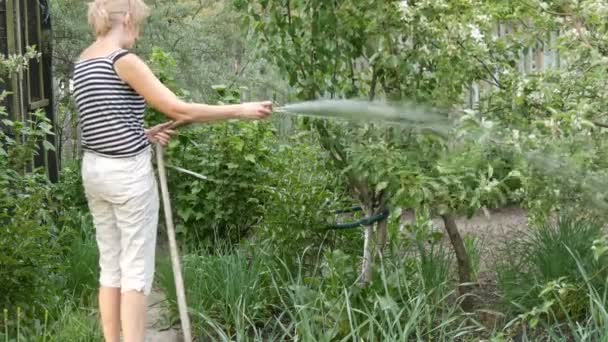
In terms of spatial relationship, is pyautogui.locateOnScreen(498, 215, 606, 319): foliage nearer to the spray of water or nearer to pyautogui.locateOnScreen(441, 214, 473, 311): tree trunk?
pyautogui.locateOnScreen(441, 214, 473, 311): tree trunk

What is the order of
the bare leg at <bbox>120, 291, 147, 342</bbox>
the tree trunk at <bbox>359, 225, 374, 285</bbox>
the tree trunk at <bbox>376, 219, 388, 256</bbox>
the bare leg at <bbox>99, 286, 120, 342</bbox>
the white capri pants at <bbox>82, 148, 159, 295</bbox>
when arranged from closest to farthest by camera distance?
the white capri pants at <bbox>82, 148, 159, 295</bbox>, the bare leg at <bbox>120, 291, 147, 342</bbox>, the bare leg at <bbox>99, 286, 120, 342</bbox>, the tree trunk at <bbox>359, 225, 374, 285</bbox>, the tree trunk at <bbox>376, 219, 388, 256</bbox>

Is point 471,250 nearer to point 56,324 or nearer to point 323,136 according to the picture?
point 323,136

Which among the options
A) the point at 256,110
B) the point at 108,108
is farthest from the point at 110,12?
the point at 256,110

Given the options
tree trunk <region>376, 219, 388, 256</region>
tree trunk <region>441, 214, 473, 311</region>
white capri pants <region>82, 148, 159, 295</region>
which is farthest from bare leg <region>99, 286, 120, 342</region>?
tree trunk <region>441, 214, 473, 311</region>

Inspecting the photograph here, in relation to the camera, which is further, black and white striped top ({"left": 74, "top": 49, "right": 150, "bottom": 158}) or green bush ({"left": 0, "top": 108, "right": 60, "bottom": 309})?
green bush ({"left": 0, "top": 108, "right": 60, "bottom": 309})

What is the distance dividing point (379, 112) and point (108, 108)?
4.09 feet

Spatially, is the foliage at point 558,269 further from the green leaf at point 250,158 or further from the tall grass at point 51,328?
the tall grass at point 51,328

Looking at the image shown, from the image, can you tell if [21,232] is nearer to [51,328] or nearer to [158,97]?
[51,328]

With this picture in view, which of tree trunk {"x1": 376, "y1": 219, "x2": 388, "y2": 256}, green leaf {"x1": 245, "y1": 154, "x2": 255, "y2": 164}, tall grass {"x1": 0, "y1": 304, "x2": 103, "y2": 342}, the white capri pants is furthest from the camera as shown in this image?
green leaf {"x1": 245, "y1": 154, "x2": 255, "y2": 164}

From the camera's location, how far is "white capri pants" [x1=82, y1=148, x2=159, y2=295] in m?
3.76

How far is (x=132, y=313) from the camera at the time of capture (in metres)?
3.91

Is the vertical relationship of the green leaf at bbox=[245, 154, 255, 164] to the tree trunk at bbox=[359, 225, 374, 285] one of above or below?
above

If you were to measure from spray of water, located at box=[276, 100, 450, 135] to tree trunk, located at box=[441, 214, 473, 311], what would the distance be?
1.86 feet

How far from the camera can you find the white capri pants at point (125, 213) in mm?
3758
